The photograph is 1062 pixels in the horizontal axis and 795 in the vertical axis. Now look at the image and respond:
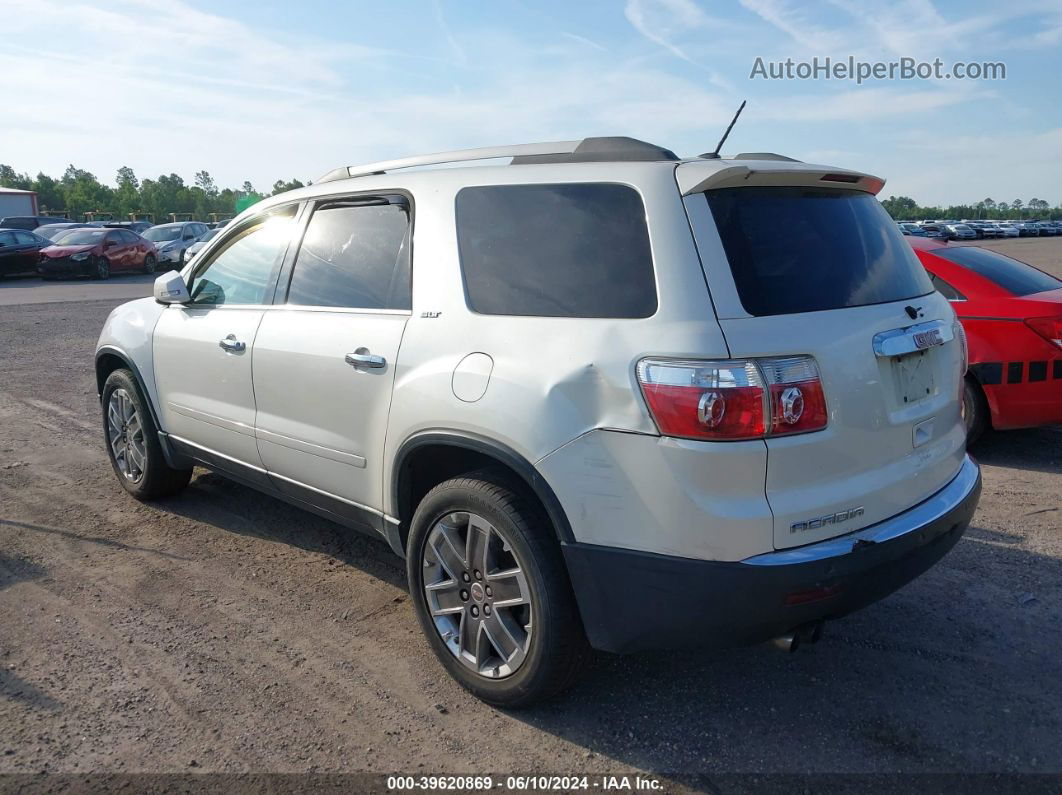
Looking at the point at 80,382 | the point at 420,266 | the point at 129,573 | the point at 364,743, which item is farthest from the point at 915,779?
the point at 80,382

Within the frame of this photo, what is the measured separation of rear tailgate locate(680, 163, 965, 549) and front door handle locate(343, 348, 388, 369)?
1.38 m

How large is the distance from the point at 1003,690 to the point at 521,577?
1891 millimetres

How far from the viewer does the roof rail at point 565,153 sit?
121 inches

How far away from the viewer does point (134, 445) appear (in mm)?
5430

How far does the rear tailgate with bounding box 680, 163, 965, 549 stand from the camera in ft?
8.80

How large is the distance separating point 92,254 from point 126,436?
22.4 meters

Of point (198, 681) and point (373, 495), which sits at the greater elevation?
point (373, 495)

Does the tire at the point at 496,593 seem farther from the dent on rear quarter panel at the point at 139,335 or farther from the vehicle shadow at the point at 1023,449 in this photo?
the vehicle shadow at the point at 1023,449

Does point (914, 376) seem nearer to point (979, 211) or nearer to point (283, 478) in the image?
point (283, 478)

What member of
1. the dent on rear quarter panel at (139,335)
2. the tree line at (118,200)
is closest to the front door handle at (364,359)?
the dent on rear quarter panel at (139,335)

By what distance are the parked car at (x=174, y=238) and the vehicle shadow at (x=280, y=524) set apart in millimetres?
25073

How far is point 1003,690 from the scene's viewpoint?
3.31 m

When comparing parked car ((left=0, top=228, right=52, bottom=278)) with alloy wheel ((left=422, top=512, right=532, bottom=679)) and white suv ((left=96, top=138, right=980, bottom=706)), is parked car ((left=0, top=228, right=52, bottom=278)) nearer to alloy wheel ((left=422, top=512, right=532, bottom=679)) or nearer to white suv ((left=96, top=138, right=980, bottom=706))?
white suv ((left=96, top=138, right=980, bottom=706))

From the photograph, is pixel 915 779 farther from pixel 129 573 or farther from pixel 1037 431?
pixel 1037 431
